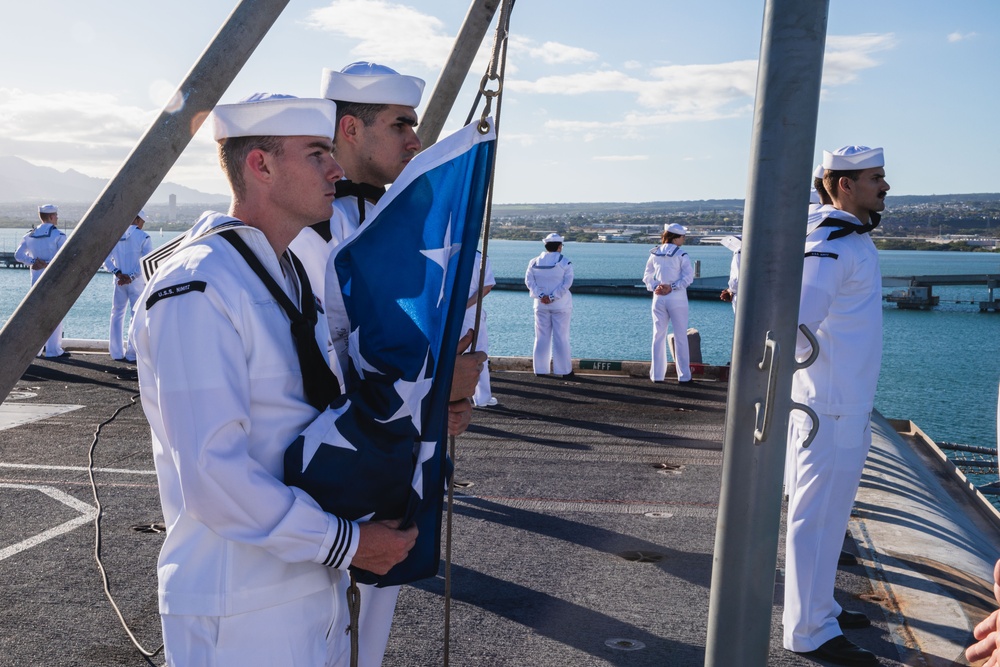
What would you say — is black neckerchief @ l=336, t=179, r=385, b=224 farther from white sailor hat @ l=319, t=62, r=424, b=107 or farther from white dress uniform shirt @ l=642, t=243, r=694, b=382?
white dress uniform shirt @ l=642, t=243, r=694, b=382

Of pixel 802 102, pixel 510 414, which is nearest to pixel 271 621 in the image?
pixel 802 102

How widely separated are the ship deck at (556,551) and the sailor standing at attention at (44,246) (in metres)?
5.22

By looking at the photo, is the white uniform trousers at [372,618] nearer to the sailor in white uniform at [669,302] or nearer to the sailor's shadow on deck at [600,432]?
the sailor's shadow on deck at [600,432]

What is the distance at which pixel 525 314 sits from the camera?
2862 inches

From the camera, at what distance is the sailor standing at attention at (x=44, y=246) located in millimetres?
15188

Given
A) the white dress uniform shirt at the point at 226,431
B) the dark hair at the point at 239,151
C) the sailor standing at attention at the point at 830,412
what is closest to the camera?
the white dress uniform shirt at the point at 226,431

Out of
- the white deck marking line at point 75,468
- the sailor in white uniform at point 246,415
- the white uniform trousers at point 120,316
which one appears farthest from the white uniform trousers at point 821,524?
the white uniform trousers at point 120,316

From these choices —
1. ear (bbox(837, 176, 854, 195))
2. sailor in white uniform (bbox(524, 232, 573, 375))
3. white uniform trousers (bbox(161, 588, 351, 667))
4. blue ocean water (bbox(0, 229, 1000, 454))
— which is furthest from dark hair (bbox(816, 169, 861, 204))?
blue ocean water (bbox(0, 229, 1000, 454))

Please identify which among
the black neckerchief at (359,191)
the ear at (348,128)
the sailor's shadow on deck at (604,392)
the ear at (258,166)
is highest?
the ear at (348,128)

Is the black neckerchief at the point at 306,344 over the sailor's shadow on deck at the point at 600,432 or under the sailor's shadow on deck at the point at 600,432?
over

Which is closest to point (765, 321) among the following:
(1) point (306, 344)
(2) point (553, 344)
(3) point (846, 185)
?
(1) point (306, 344)

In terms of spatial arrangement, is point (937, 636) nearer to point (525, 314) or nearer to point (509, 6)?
point (509, 6)

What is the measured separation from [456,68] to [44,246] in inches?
536

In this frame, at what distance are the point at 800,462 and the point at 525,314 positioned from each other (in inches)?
2678
